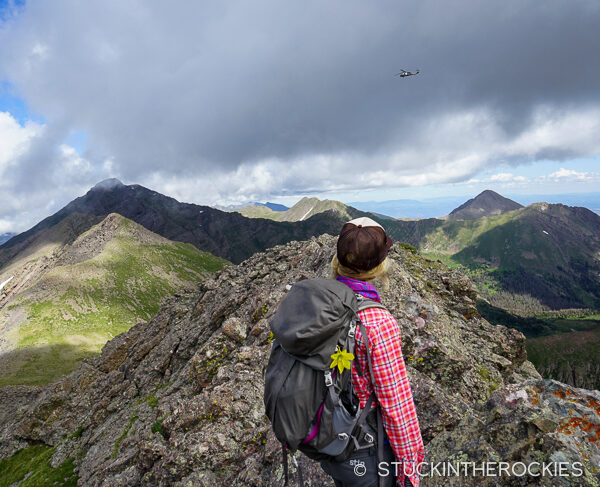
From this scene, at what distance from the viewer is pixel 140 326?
43156 millimetres

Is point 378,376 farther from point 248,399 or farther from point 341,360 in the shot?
point 248,399

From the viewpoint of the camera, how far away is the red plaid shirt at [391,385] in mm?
4457

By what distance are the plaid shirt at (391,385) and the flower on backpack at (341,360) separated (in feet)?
1.03

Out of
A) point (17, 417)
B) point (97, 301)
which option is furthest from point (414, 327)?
point (97, 301)

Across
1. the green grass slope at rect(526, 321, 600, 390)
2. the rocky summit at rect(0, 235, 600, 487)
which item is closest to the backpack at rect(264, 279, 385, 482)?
the rocky summit at rect(0, 235, 600, 487)

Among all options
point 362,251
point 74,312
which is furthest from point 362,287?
point 74,312

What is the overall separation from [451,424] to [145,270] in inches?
7733

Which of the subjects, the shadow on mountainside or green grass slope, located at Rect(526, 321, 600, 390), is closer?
the shadow on mountainside

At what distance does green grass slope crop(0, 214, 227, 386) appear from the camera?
8850 centimetres

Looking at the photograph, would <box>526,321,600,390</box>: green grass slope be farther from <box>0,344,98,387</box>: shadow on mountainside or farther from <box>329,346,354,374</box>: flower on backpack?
<box>0,344,98,387</box>: shadow on mountainside

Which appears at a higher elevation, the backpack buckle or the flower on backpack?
the backpack buckle

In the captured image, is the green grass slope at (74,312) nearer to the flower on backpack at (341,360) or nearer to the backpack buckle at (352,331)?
the flower on backpack at (341,360)

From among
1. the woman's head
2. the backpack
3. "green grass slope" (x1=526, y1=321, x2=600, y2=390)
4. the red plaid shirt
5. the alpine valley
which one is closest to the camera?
the backpack

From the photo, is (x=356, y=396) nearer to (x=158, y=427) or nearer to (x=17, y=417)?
(x=158, y=427)
